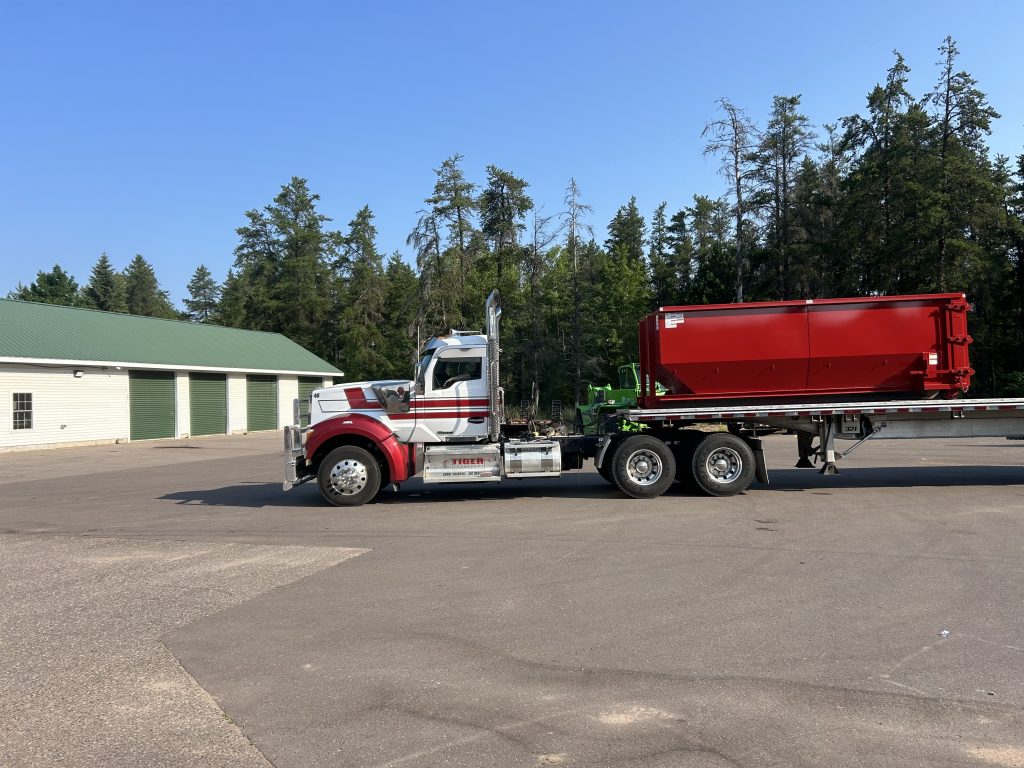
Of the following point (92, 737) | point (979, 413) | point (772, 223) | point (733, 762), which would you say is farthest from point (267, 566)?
point (772, 223)

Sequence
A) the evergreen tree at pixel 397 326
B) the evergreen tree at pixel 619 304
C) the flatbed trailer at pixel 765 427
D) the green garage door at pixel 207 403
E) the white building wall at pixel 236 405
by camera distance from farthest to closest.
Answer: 1. the evergreen tree at pixel 397 326
2. the evergreen tree at pixel 619 304
3. the white building wall at pixel 236 405
4. the green garage door at pixel 207 403
5. the flatbed trailer at pixel 765 427

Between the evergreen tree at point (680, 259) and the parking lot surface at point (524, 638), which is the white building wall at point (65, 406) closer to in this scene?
the parking lot surface at point (524, 638)

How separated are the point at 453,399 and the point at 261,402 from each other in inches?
1132

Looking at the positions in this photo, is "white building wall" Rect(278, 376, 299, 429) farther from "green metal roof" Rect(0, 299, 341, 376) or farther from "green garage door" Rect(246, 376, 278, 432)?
"green metal roof" Rect(0, 299, 341, 376)

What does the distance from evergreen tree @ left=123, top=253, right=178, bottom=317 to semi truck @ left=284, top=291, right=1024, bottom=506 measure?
99.6m

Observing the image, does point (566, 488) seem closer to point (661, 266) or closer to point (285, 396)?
point (285, 396)

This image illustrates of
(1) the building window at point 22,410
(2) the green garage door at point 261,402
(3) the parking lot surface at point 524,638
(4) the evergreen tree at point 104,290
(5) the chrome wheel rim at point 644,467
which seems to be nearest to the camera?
(3) the parking lot surface at point 524,638

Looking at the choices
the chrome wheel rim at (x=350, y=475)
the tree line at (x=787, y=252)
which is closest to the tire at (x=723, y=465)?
the chrome wheel rim at (x=350, y=475)

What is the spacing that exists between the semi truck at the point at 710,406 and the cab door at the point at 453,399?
0.02 metres

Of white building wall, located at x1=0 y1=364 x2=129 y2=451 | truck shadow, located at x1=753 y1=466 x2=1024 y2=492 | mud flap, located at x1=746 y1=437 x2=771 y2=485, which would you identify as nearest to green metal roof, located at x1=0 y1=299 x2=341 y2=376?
white building wall, located at x1=0 y1=364 x2=129 y2=451

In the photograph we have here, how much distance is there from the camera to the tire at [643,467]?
39.5 ft

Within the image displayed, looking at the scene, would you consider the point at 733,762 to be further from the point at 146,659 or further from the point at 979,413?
the point at 979,413

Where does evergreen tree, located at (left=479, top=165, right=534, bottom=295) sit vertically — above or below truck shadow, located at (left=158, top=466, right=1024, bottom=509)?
above

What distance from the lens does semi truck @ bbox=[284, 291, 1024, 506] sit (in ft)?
39.3
